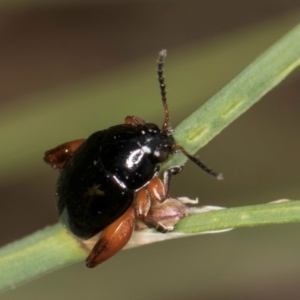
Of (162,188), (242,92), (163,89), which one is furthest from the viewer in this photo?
(163,89)

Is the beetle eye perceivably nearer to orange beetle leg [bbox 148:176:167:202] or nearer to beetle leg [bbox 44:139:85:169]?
beetle leg [bbox 44:139:85:169]

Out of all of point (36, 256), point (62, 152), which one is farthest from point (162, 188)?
point (62, 152)

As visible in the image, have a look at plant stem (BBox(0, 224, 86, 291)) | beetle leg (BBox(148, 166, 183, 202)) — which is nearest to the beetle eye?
beetle leg (BBox(148, 166, 183, 202))

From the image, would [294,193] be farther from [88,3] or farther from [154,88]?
[88,3]

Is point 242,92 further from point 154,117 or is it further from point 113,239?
point 154,117

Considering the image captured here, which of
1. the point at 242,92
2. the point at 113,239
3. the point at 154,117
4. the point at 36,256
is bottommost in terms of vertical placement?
the point at 154,117

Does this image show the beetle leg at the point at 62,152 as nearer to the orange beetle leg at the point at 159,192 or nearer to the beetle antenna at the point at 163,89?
the beetle antenna at the point at 163,89
